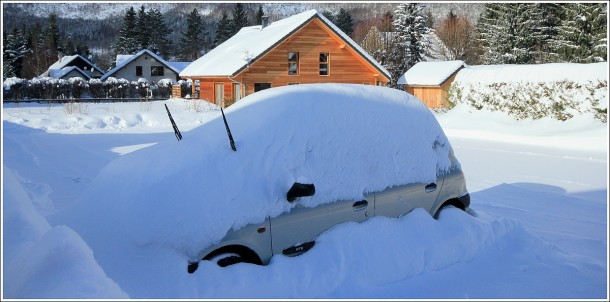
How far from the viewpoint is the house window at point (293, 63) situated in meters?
29.5

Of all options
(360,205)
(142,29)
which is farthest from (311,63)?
(142,29)

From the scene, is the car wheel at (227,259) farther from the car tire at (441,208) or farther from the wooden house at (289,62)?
the wooden house at (289,62)

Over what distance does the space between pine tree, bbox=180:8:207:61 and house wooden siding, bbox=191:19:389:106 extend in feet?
160

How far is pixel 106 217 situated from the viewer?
12.2ft

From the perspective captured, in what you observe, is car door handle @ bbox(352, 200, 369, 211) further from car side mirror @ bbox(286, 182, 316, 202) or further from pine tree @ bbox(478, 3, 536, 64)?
pine tree @ bbox(478, 3, 536, 64)

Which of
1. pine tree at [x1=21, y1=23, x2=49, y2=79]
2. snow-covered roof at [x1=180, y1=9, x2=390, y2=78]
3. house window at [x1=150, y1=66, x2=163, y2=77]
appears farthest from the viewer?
pine tree at [x1=21, y1=23, x2=49, y2=79]

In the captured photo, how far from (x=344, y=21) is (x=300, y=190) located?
65.3 m

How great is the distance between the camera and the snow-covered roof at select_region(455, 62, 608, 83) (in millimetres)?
17938

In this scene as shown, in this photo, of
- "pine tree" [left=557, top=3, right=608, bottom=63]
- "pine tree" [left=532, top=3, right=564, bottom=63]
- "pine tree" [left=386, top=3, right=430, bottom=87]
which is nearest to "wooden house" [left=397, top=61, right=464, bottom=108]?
"pine tree" [left=386, top=3, right=430, bottom=87]

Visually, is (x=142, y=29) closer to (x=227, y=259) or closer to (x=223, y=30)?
(x=223, y=30)

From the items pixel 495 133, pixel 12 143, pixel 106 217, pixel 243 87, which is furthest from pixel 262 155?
pixel 243 87

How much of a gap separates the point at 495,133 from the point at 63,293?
1824 cm

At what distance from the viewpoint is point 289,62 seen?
2939cm

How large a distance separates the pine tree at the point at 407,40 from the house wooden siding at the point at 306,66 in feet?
36.5
